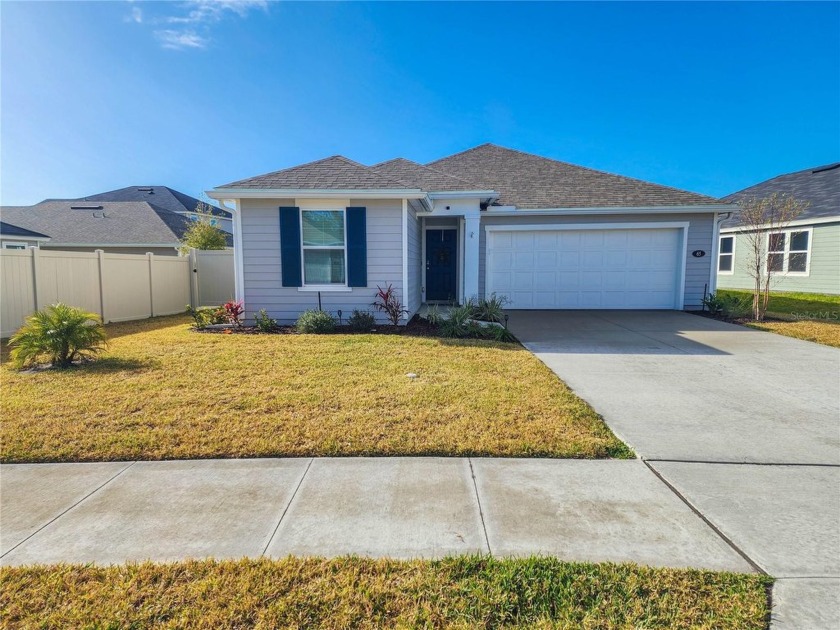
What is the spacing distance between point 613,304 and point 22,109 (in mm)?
14574

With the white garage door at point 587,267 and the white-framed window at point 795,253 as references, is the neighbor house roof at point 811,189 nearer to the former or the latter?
the white-framed window at point 795,253

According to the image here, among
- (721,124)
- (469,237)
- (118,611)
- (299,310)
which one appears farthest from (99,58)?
(721,124)

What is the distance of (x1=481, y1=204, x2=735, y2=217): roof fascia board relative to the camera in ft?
38.5

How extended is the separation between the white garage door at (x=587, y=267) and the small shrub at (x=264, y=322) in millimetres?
6331

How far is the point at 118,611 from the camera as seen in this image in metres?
1.86

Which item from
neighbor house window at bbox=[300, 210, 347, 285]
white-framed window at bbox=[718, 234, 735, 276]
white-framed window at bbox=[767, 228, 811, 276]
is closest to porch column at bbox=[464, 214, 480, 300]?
neighbor house window at bbox=[300, 210, 347, 285]

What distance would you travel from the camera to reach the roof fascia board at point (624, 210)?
11.7 metres

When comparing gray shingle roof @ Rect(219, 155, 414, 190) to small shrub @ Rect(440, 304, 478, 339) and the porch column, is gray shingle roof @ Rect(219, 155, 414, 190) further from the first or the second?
the porch column

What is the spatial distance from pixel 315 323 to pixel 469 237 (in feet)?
16.0

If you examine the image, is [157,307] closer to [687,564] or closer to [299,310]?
[299,310]

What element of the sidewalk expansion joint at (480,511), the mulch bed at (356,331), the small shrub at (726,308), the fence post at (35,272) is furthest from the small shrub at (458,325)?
the fence post at (35,272)

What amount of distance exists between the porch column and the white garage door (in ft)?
3.17

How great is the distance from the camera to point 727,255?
62.2 feet

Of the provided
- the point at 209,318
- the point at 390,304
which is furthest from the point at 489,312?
the point at 209,318
